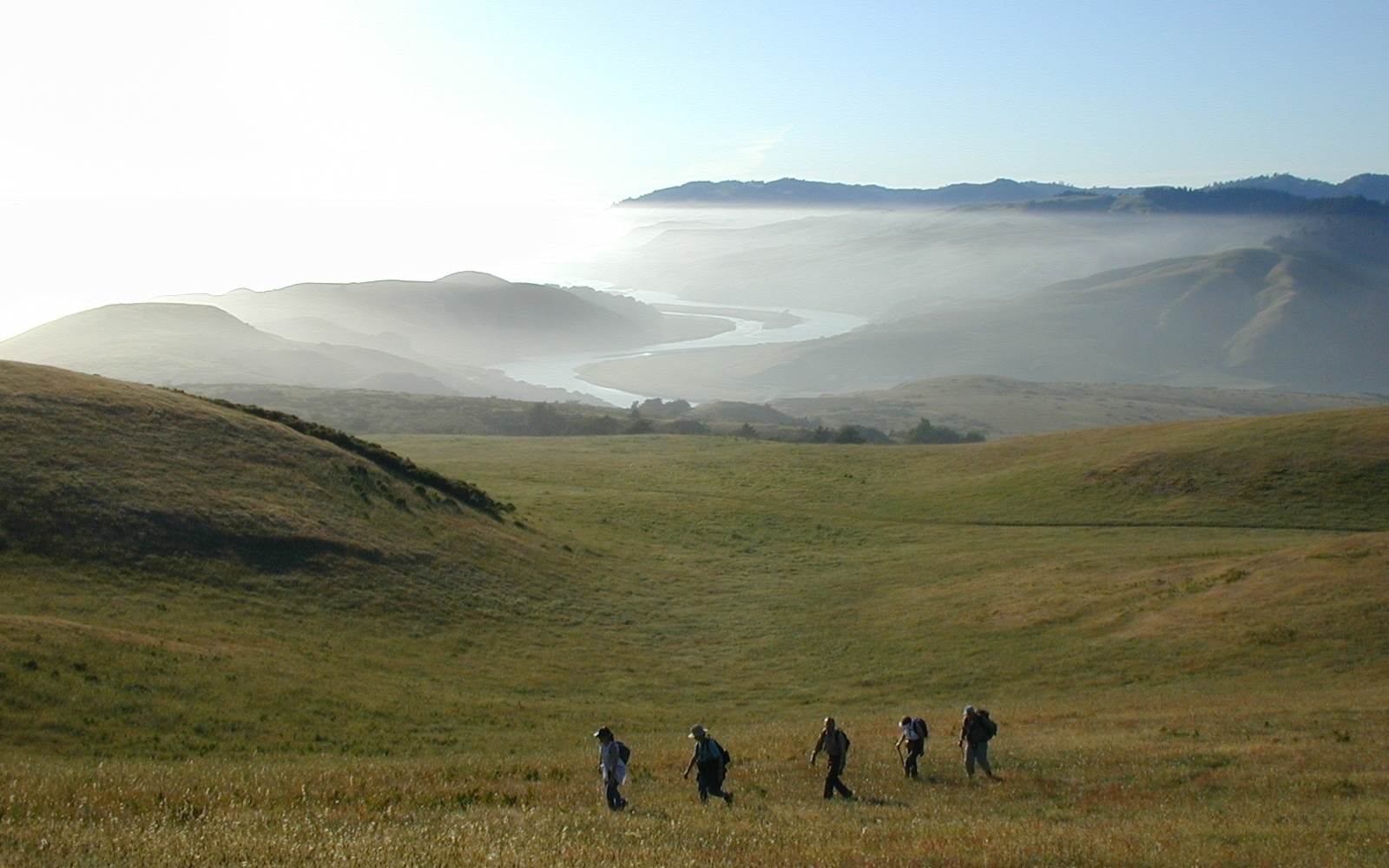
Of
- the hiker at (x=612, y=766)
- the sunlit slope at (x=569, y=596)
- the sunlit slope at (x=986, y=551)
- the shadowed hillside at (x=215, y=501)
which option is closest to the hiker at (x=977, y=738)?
the hiker at (x=612, y=766)

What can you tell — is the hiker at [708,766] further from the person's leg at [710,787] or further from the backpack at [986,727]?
the backpack at [986,727]

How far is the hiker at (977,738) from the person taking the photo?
19.7 m

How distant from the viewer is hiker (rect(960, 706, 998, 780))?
1973cm

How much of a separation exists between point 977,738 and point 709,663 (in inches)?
667

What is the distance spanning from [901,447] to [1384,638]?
50411 mm

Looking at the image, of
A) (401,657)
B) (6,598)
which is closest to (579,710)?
(401,657)

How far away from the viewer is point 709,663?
35.9 m

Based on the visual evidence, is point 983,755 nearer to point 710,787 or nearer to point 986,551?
point 710,787

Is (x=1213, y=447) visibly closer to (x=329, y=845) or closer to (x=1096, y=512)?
(x=1096, y=512)

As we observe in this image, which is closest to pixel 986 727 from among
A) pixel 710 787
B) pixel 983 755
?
pixel 983 755

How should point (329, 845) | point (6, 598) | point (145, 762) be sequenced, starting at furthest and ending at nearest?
point (6, 598), point (145, 762), point (329, 845)

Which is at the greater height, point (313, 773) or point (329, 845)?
point (329, 845)

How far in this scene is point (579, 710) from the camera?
28.9 meters

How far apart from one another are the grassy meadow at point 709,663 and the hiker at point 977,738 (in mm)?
504
